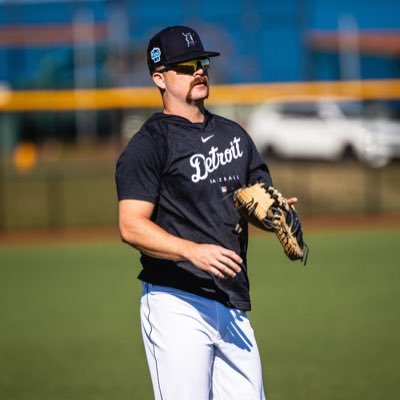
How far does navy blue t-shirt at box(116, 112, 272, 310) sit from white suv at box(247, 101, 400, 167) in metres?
15.9

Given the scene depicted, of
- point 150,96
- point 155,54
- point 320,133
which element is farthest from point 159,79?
point 320,133

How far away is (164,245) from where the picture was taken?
3.08m

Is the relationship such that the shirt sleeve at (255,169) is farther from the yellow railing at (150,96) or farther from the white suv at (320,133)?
the white suv at (320,133)

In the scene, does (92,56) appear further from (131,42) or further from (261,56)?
(261,56)

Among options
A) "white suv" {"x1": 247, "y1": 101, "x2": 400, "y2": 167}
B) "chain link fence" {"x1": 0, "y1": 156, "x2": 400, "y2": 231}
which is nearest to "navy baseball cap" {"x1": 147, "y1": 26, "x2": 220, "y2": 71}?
"chain link fence" {"x1": 0, "y1": 156, "x2": 400, "y2": 231}

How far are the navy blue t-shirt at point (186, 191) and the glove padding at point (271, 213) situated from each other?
9 cm

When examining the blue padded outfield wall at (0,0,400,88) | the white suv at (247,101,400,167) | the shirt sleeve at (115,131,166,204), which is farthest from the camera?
the blue padded outfield wall at (0,0,400,88)

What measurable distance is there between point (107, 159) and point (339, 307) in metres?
13.8

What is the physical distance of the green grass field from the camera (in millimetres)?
5957

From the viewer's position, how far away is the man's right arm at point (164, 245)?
3.03 meters

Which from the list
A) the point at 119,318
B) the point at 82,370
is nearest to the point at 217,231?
the point at 82,370

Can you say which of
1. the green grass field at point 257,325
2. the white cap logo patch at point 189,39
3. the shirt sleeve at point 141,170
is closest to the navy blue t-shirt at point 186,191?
the shirt sleeve at point 141,170

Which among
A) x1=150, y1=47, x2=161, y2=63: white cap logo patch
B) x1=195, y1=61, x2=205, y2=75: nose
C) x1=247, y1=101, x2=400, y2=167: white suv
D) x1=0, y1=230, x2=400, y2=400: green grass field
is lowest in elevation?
x1=0, y1=230, x2=400, y2=400: green grass field

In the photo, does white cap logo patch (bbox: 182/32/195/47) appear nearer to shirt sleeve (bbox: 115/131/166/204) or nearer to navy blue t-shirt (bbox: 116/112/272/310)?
navy blue t-shirt (bbox: 116/112/272/310)
